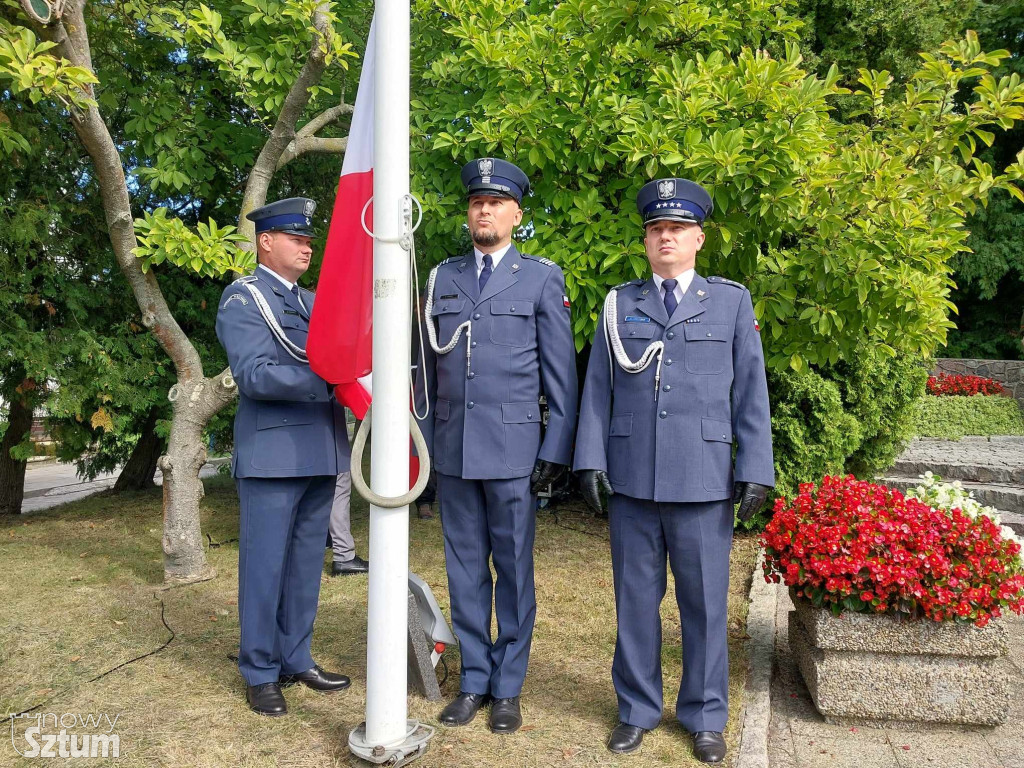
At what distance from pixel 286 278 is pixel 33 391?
180 inches

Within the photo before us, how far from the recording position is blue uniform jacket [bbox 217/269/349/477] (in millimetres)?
3432

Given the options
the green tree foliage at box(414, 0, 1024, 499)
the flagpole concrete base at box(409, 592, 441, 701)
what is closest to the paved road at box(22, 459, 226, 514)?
the green tree foliage at box(414, 0, 1024, 499)

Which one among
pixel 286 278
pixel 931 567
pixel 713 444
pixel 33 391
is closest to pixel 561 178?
pixel 286 278

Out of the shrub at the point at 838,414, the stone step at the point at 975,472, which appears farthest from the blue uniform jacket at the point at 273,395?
the stone step at the point at 975,472

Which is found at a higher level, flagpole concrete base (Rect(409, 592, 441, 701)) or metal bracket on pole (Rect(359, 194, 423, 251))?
metal bracket on pole (Rect(359, 194, 423, 251))

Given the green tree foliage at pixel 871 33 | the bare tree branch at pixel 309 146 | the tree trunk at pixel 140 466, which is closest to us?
the bare tree branch at pixel 309 146

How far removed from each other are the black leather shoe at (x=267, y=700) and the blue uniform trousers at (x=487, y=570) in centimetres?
78

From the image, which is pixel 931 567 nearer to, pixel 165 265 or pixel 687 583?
pixel 687 583

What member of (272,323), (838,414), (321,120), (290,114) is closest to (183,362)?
(290,114)

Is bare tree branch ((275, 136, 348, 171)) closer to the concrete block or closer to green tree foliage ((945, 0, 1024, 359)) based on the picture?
the concrete block

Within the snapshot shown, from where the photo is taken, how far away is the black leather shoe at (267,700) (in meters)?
3.45

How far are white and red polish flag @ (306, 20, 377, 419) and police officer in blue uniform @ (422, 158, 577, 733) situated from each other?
35 centimetres

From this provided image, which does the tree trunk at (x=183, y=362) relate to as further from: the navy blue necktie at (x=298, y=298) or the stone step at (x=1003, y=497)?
the stone step at (x=1003, y=497)

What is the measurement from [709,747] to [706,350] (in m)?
1.53
